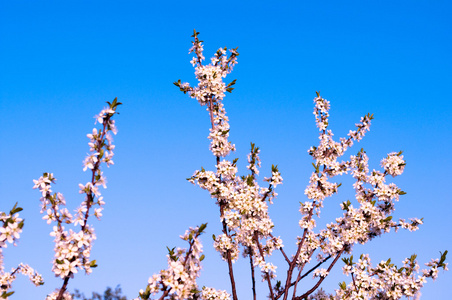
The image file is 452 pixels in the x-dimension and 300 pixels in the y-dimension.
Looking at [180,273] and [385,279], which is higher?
[385,279]

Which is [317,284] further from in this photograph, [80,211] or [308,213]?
[80,211]

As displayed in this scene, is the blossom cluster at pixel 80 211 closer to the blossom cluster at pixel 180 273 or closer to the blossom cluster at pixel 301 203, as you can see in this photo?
the blossom cluster at pixel 180 273

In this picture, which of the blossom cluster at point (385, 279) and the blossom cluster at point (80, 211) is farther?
the blossom cluster at point (385, 279)

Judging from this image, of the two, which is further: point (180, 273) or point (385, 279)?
point (385, 279)

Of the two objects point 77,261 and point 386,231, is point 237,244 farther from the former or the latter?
point 77,261

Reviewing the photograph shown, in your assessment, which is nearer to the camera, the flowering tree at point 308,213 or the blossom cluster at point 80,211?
the blossom cluster at point 80,211

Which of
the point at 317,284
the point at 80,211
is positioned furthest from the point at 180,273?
the point at 317,284

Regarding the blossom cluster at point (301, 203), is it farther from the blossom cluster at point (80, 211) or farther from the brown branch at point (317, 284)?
the blossom cluster at point (80, 211)

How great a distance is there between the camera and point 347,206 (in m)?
11.9

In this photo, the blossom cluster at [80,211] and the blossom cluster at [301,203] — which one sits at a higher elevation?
the blossom cluster at [301,203]

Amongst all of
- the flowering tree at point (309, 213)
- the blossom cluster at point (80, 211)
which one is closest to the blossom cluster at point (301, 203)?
the flowering tree at point (309, 213)

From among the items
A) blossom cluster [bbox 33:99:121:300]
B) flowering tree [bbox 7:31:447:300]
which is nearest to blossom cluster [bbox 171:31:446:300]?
flowering tree [bbox 7:31:447:300]

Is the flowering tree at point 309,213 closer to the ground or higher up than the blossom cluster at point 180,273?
→ higher up

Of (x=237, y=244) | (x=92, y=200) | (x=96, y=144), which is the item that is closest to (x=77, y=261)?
(x=92, y=200)
